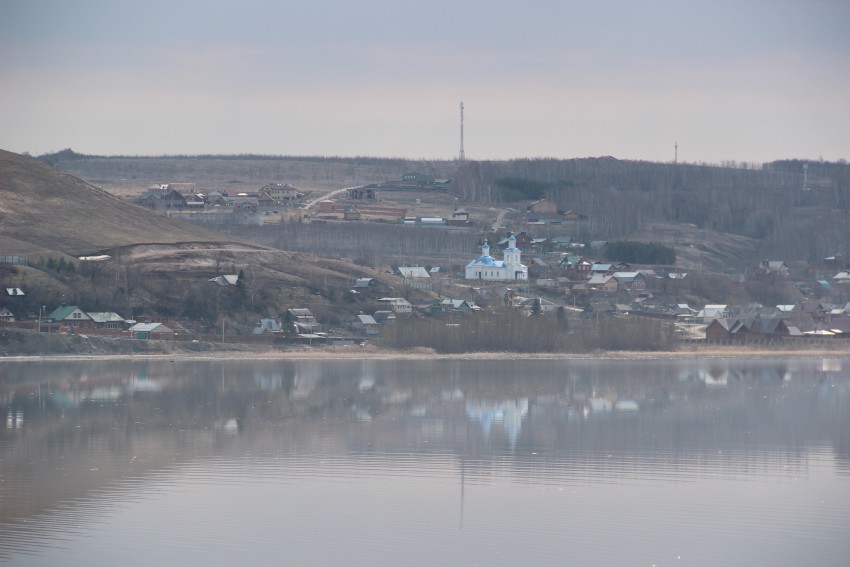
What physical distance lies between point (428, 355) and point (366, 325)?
774 cm

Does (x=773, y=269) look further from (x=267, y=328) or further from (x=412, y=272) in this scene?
(x=267, y=328)

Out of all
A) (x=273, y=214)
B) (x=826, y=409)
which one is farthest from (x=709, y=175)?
(x=826, y=409)

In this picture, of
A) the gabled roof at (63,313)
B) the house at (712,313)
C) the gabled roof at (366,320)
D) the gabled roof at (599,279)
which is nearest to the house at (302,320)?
the gabled roof at (366,320)

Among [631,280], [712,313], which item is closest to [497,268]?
[631,280]

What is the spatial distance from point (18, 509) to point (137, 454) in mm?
6414

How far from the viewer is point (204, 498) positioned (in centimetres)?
2248

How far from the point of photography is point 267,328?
67375mm

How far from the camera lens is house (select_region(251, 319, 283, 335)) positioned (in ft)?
220

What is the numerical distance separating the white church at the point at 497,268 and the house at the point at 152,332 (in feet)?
98.0

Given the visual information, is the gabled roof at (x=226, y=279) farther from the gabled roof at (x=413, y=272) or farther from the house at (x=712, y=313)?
the house at (x=712, y=313)

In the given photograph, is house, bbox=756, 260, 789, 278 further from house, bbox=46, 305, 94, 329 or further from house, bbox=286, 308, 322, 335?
house, bbox=46, 305, 94, 329

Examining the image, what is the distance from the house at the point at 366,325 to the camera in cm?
6900

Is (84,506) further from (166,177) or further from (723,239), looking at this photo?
(166,177)

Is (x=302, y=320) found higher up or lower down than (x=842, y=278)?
lower down
